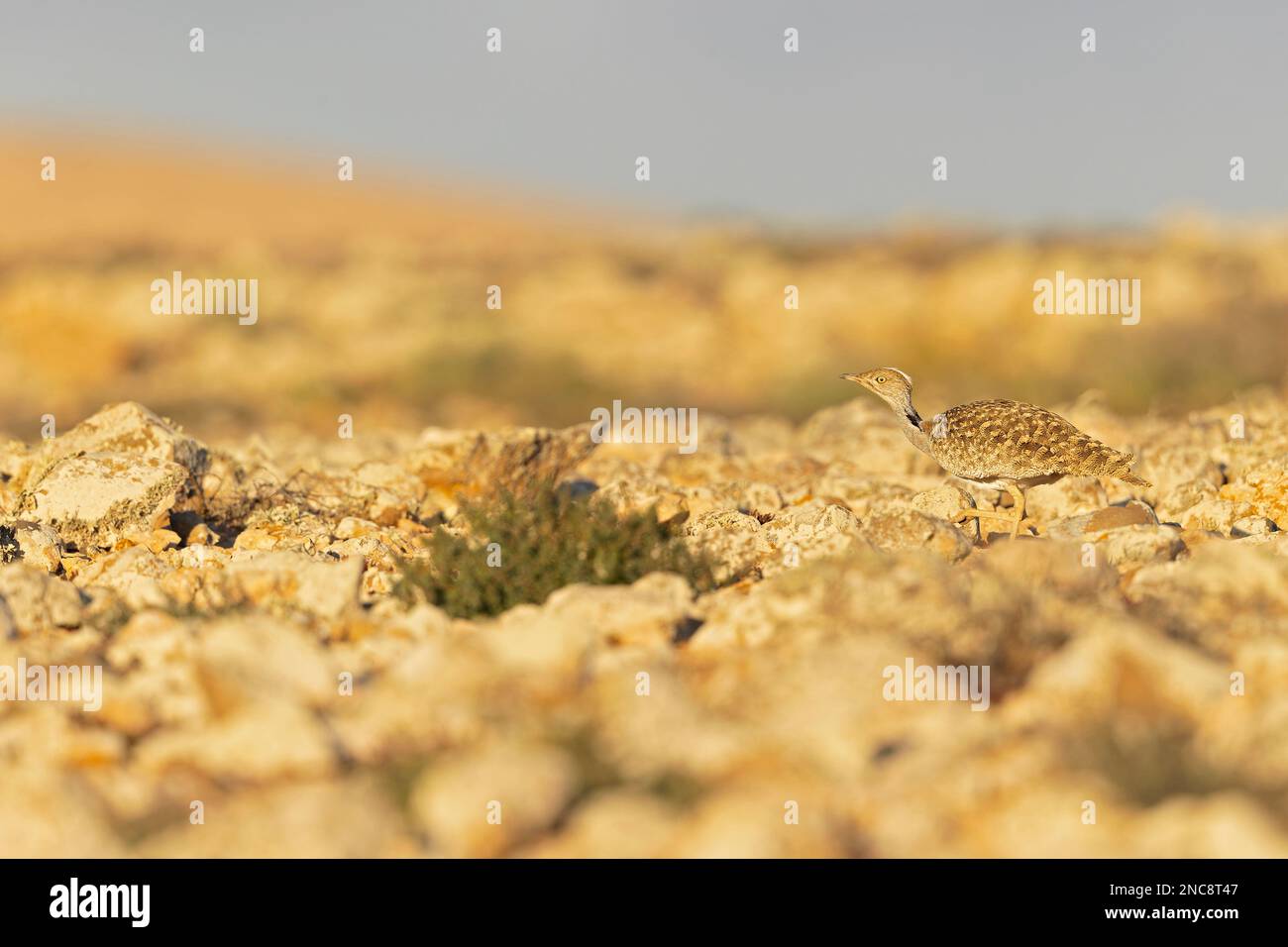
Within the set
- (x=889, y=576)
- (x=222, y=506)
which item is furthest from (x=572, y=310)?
(x=889, y=576)

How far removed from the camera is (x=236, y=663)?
5336mm

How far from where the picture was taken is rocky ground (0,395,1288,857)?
4449mm

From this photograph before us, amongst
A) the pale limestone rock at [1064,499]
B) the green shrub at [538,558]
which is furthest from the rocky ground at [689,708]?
the pale limestone rock at [1064,499]

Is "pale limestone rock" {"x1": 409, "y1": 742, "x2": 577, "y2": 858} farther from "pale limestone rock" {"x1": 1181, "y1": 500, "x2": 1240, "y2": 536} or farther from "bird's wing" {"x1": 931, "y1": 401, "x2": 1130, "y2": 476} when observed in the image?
"pale limestone rock" {"x1": 1181, "y1": 500, "x2": 1240, "y2": 536}

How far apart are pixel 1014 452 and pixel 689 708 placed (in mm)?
3927

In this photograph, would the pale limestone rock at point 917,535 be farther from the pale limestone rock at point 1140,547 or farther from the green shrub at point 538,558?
the green shrub at point 538,558

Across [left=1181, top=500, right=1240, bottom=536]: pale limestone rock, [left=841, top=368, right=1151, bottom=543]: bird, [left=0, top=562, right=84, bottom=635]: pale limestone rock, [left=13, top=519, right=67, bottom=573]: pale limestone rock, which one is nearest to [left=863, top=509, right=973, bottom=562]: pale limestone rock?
[left=841, top=368, right=1151, bottom=543]: bird

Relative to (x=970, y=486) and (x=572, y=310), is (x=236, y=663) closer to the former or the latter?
(x=970, y=486)

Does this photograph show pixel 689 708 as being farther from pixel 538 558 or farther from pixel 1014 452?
pixel 1014 452

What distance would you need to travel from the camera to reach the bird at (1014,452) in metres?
8.48

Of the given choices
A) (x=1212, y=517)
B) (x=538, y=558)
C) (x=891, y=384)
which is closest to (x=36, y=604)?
(x=538, y=558)

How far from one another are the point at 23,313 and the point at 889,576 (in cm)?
2645

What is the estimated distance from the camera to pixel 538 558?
271 inches

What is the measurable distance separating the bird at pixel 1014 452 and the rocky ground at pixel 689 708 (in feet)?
2.38
